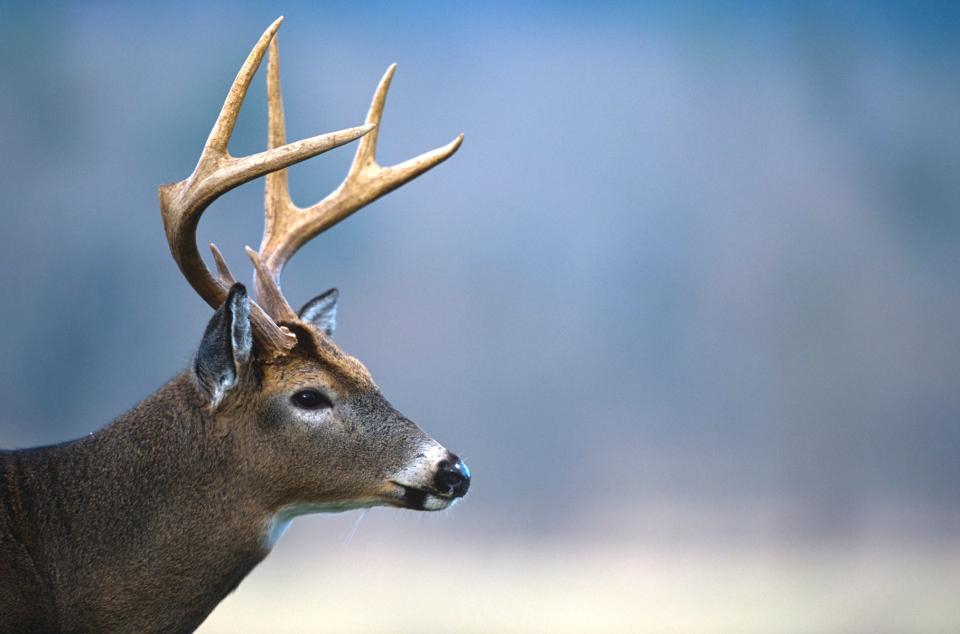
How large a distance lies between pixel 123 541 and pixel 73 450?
0.30 m

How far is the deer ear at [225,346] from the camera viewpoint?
2.88 m

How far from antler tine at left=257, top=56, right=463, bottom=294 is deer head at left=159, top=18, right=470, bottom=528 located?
1.73 feet

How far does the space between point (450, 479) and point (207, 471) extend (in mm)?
572

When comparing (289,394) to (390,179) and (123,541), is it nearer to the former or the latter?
(123,541)

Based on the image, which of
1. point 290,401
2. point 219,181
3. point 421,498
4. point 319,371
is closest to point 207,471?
point 290,401

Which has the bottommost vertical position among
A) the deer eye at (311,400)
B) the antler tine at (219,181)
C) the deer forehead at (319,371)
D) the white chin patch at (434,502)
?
the white chin patch at (434,502)

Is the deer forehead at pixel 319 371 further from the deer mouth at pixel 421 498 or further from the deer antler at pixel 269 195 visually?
the deer mouth at pixel 421 498

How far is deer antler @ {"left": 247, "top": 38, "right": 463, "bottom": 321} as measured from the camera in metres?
3.70

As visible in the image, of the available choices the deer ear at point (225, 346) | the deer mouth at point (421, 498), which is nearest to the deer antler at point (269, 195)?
the deer ear at point (225, 346)

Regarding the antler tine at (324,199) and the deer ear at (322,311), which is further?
the antler tine at (324,199)

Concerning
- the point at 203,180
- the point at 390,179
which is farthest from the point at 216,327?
A: the point at 390,179

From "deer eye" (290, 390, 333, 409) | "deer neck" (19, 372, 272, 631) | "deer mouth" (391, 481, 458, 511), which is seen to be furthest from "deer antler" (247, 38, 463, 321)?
"deer mouth" (391, 481, 458, 511)

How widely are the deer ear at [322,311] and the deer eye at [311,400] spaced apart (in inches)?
20.5

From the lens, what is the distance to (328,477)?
9.80 ft
